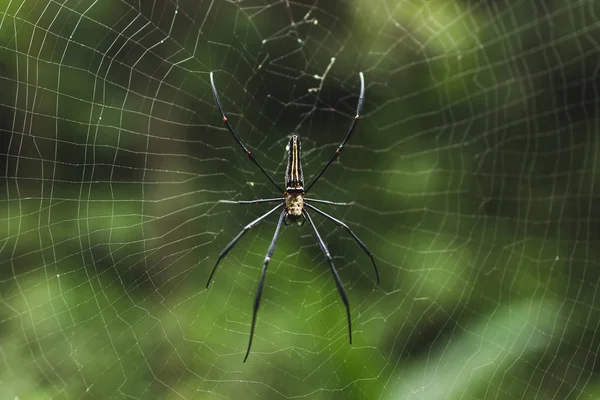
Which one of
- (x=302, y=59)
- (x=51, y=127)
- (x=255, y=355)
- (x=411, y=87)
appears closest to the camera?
(x=255, y=355)

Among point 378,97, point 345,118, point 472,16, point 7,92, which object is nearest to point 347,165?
point 345,118

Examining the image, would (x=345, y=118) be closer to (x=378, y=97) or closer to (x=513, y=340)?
(x=378, y=97)

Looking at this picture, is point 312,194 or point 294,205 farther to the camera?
point 312,194
